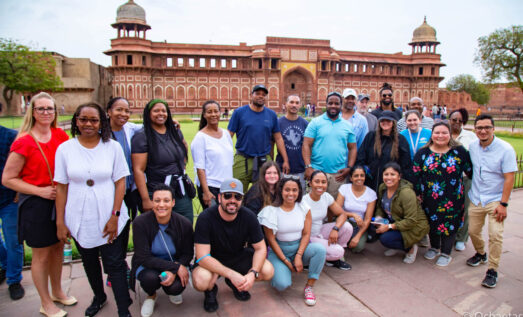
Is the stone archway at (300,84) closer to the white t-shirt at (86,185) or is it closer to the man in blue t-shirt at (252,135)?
the man in blue t-shirt at (252,135)

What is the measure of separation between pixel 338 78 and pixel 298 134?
A: 36.1 metres

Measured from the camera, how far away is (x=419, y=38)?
39.0 metres

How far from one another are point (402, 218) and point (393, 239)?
265 mm

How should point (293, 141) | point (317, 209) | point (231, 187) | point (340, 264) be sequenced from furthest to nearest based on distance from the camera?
point (293, 141) < point (340, 264) < point (317, 209) < point (231, 187)

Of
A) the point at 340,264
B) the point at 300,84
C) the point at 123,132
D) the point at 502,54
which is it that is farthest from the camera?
the point at 300,84

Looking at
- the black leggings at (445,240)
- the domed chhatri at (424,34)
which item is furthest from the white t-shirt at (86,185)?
the domed chhatri at (424,34)

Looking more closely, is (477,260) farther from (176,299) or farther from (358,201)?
(176,299)

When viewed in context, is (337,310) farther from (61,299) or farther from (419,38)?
(419,38)

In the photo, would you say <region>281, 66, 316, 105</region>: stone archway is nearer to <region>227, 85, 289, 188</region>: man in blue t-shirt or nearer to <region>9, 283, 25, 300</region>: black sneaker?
<region>227, 85, 289, 188</region>: man in blue t-shirt

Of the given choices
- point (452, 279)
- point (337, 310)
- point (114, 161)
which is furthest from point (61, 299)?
point (452, 279)

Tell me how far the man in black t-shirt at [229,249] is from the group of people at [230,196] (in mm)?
11

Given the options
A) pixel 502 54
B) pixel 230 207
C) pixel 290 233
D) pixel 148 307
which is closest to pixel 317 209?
pixel 290 233

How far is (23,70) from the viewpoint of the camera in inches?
1182

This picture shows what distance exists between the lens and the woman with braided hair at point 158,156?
315cm
